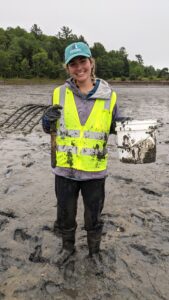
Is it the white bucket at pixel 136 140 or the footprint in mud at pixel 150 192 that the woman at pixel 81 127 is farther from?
the footprint in mud at pixel 150 192

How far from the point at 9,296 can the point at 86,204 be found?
1336 millimetres

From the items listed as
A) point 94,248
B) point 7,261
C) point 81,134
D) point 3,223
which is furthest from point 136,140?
point 3,223

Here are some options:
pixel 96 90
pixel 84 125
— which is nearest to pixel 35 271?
pixel 84 125

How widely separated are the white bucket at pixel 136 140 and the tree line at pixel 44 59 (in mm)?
82402

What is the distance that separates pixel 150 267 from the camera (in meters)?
4.71

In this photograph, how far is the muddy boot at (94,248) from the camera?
4.74m

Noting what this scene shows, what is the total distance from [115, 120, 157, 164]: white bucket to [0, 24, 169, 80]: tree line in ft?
270

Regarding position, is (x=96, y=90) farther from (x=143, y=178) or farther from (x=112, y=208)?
(x=143, y=178)

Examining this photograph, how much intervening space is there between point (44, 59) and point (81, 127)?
10874cm

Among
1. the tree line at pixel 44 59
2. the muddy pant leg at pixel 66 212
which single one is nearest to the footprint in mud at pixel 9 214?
the muddy pant leg at pixel 66 212

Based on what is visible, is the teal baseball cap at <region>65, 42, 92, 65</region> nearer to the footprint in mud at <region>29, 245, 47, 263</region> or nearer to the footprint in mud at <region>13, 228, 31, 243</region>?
the footprint in mud at <region>29, 245, 47, 263</region>

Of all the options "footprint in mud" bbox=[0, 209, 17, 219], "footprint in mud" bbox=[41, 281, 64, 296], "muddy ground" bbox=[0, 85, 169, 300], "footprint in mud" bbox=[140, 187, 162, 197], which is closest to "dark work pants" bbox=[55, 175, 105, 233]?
"muddy ground" bbox=[0, 85, 169, 300]

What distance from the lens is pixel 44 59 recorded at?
10931 centimetres

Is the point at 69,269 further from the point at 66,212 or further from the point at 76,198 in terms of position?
the point at 76,198
